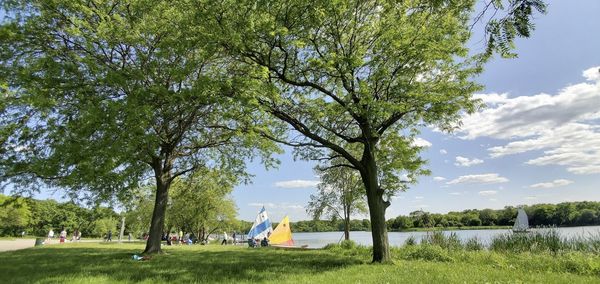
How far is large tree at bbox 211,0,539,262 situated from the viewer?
14.4 meters

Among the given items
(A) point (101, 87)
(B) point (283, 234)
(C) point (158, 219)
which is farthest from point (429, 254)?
(B) point (283, 234)

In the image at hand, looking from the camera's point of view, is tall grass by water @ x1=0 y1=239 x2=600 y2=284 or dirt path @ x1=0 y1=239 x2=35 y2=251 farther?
dirt path @ x1=0 y1=239 x2=35 y2=251

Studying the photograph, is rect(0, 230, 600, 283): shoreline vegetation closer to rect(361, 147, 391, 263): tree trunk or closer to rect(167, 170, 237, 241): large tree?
rect(361, 147, 391, 263): tree trunk

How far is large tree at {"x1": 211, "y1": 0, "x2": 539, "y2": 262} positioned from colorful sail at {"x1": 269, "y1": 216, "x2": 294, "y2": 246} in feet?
70.2

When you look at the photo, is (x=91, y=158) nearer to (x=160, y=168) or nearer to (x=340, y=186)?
(x=160, y=168)

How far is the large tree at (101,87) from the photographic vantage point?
46.6ft

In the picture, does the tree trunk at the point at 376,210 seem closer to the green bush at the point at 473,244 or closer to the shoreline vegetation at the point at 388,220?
the green bush at the point at 473,244

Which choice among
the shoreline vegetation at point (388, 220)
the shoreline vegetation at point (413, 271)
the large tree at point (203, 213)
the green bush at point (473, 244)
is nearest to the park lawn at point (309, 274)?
the shoreline vegetation at point (413, 271)

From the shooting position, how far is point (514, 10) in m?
4.33

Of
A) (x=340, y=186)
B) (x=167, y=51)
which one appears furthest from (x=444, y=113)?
(x=340, y=186)

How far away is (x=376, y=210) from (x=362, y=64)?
593 cm

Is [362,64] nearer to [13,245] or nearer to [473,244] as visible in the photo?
[473,244]

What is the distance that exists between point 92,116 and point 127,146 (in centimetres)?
174

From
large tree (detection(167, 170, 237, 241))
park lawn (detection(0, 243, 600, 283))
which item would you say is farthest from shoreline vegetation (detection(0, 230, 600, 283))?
large tree (detection(167, 170, 237, 241))
